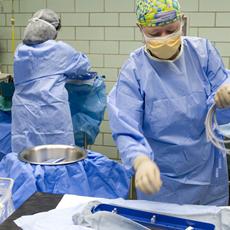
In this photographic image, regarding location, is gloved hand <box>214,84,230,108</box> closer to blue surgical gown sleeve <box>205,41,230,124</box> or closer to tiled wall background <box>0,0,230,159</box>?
blue surgical gown sleeve <box>205,41,230,124</box>

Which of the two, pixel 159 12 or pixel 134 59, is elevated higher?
pixel 159 12

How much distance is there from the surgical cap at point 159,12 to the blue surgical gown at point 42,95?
1.16 m

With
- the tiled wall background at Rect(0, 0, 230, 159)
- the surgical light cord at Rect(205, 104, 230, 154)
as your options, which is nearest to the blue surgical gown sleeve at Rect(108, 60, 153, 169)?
the surgical light cord at Rect(205, 104, 230, 154)

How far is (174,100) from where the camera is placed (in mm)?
1427

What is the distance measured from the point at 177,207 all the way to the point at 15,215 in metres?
0.46

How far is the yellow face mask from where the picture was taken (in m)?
1.36

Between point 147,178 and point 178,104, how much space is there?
17.9 inches

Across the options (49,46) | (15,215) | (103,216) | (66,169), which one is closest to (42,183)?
(66,169)

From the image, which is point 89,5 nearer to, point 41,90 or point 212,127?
point 41,90

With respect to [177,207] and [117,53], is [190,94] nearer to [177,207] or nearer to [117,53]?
[177,207]

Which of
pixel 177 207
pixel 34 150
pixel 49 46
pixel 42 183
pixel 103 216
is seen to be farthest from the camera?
pixel 49 46

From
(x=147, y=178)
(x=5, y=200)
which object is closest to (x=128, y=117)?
(x=147, y=178)

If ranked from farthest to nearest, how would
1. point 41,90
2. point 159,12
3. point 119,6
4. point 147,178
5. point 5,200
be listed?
point 119,6 < point 41,90 < point 159,12 < point 5,200 < point 147,178

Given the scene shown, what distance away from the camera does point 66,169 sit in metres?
1.74
